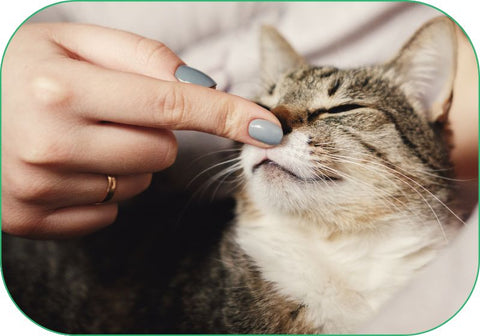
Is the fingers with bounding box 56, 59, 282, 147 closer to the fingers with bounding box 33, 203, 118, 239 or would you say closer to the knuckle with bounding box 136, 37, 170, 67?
the knuckle with bounding box 136, 37, 170, 67

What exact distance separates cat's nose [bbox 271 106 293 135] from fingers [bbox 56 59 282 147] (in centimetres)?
3

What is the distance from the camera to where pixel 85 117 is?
1.79 feet

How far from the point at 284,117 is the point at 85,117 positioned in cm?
28

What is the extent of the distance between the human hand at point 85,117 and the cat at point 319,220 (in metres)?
0.12

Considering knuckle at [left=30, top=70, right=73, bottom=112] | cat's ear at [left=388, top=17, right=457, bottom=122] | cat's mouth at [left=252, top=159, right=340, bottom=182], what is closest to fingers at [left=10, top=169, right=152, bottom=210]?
knuckle at [left=30, top=70, right=73, bottom=112]

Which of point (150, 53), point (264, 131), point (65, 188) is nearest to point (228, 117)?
point (264, 131)

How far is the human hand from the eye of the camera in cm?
53

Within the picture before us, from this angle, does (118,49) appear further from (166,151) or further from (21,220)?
(21,220)

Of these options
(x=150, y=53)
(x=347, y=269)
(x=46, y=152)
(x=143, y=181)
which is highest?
(x=150, y=53)

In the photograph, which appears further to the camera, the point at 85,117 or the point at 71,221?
the point at 71,221

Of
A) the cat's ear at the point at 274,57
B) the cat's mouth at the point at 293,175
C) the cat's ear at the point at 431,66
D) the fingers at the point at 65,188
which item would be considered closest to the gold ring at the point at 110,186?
the fingers at the point at 65,188

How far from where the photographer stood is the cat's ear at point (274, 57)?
0.80 m

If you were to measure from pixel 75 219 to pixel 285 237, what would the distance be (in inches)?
13.7

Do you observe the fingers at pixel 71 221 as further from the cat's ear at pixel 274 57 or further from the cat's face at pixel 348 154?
the cat's ear at pixel 274 57
